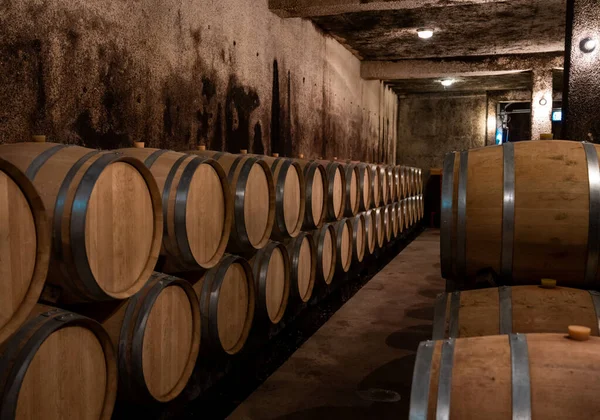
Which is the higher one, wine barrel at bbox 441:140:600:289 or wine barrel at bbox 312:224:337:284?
wine barrel at bbox 441:140:600:289

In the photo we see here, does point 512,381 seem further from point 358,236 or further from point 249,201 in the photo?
point 358,236

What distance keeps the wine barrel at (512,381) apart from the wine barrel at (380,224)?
18.4ft

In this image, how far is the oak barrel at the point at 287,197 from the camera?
4.12 meters

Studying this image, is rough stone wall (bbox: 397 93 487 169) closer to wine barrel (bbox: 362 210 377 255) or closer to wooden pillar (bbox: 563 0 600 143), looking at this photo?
wine barrel (bbox: 362 210 377 255)

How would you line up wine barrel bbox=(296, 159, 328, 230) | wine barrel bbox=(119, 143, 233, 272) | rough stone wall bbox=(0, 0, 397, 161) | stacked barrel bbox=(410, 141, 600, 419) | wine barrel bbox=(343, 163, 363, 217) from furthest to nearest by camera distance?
wine barrel bbox=(343, 163, 363, 217) < wine barrel bbox=(296, 159, 328, 230) < rough stone wall bbox=(0, 0, 397, 161) < wine barrel bbox=(119, 143, 233, 272) < stacked barrel bbox=(410, 141, 600, 419)

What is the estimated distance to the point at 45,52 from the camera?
3162mm

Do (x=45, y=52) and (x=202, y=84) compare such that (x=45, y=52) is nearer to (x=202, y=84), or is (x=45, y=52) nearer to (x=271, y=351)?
(x=202, y=84)

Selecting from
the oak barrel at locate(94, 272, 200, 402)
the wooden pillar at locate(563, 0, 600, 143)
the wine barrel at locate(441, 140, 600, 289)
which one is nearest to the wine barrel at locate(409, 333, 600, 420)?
the wine barrel at locate(441, 140, 600, 289)

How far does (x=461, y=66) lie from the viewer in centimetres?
1162

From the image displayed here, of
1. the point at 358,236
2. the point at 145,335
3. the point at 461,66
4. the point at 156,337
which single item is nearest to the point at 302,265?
the point at 358,236

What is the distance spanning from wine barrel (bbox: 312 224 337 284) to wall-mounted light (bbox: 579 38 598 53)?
2955mm

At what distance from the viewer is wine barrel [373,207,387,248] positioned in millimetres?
7326

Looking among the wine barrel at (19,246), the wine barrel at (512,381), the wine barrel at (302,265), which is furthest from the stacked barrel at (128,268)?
the wine barrel at (512,381)

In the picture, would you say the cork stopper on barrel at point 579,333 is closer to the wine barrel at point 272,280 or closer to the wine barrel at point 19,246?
the wine barrel at point 19,246
